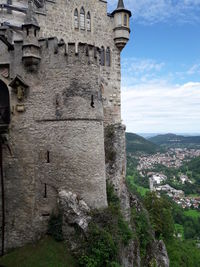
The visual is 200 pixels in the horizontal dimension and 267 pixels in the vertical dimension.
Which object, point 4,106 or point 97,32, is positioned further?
point 97,32

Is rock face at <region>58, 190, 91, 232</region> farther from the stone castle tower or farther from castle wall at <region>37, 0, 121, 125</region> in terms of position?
castle wall at <region>37, 0, 121, 125</region>

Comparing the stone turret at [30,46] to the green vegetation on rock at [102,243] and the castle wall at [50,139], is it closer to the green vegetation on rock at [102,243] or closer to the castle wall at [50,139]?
the castle wall at [50,139]

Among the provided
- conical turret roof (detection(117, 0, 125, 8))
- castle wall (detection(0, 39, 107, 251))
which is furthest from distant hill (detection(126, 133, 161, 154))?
castle wall (detection(0, 39, 107, 251))

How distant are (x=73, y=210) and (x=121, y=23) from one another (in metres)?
16.7

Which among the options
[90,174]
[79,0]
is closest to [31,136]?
[90,174]

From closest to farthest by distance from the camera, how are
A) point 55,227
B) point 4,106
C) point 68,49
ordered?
point 55,227
point 68,49
point 4,106

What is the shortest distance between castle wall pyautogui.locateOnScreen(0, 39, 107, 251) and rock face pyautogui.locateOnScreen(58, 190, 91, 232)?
0.39m

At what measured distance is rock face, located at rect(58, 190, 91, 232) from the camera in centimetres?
1331

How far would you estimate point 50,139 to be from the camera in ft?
46.3

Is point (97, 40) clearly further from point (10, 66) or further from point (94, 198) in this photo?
point (94, 198)

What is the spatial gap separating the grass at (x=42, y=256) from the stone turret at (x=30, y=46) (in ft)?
31.1

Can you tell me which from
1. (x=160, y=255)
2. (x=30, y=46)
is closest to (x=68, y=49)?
(x=30, y=46)

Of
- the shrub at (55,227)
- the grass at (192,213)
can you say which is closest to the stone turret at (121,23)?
the shrub at (55,227)

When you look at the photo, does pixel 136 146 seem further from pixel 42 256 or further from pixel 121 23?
pixel 42 256
